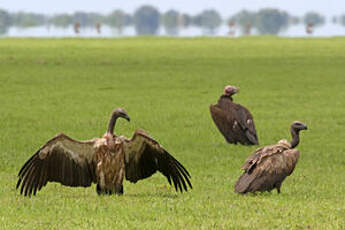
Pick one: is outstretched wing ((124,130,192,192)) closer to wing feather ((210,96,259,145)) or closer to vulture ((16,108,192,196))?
vulture ((16,108,192,196))

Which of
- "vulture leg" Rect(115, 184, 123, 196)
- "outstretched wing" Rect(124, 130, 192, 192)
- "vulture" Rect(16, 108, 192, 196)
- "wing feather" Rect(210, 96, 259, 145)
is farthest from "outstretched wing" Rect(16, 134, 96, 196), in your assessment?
"wing feather" Rect(210, 96, 259, 145)

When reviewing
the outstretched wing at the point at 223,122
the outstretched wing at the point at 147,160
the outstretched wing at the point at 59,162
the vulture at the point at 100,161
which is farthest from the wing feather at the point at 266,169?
the outstretched wing at the point at 223,122

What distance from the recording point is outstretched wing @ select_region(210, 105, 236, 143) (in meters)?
20.0

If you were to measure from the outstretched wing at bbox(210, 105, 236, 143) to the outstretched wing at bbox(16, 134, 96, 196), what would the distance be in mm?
8466

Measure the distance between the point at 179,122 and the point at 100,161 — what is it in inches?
524

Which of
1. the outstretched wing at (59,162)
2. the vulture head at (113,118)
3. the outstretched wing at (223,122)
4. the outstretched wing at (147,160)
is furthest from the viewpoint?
the outstretched wing at (223,122)

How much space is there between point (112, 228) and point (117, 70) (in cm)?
3584

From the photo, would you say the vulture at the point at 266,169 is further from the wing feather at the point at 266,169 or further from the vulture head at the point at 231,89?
the vulture head at the point at 231,89

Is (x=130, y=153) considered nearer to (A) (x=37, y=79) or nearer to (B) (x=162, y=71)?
(A) (x=37, y=79)

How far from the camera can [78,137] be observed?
21875 millimetres

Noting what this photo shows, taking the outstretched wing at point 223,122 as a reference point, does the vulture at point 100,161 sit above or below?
above

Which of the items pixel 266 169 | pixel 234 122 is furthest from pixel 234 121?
pixel 266 169

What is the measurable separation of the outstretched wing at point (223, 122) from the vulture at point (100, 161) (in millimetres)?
8004

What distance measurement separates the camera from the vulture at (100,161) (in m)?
11.6
